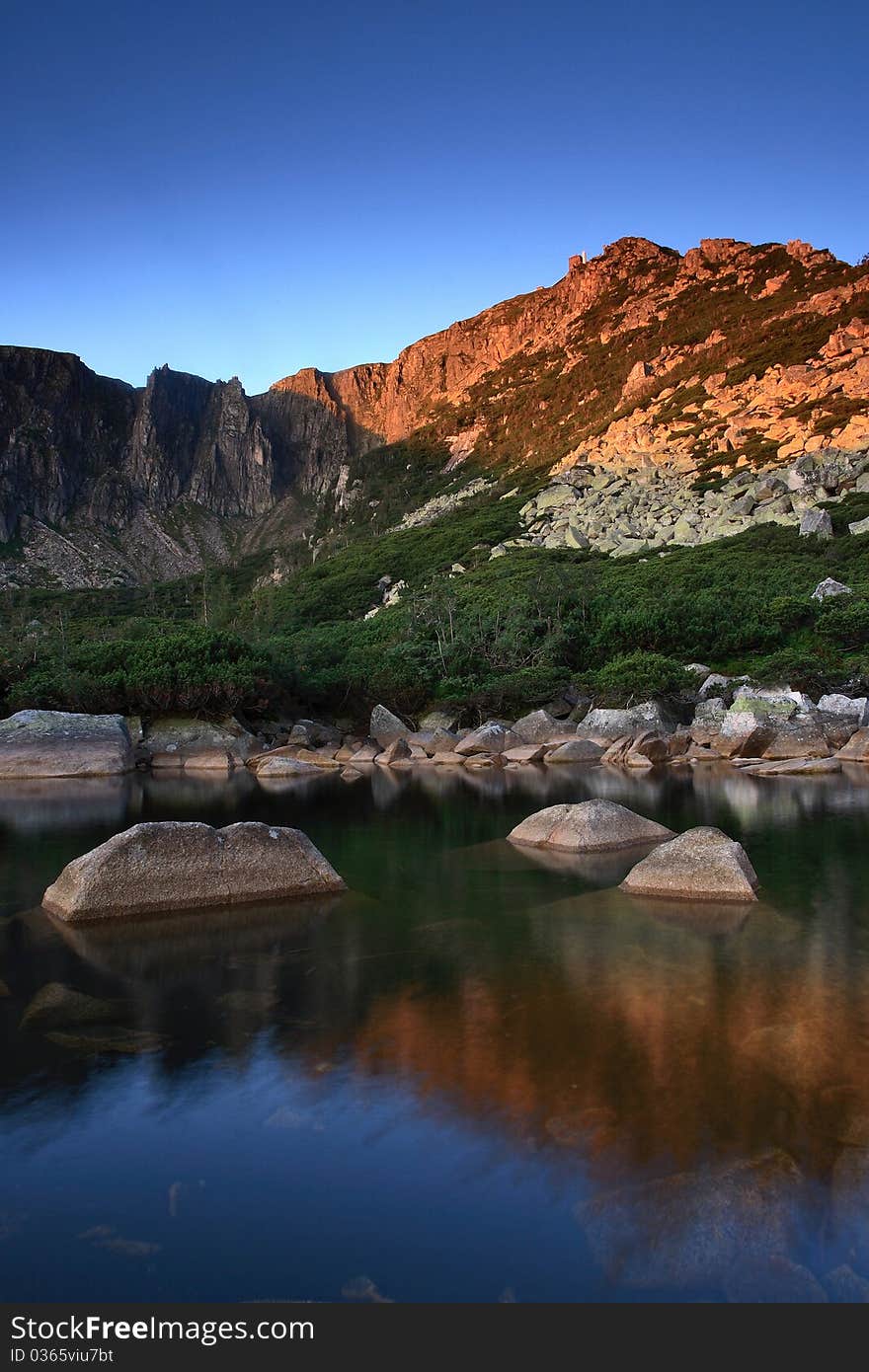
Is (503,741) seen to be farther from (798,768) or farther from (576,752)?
(798,768)

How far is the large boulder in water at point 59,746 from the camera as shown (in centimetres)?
3058

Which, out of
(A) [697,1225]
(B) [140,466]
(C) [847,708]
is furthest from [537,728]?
(B) [140,466]

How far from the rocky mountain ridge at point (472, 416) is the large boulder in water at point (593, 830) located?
185 ft

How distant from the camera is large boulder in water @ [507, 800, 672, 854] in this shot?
1586 cm

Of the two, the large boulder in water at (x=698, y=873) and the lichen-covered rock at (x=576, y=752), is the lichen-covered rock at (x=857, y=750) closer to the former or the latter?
the lichen-covered rock at (x=576, y=752)

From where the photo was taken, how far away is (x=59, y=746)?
102 ft

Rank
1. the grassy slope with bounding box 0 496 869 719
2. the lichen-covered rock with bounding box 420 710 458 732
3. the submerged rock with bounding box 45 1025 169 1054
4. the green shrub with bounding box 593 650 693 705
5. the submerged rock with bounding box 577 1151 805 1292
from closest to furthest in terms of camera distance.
Result: 1. the submerged rock with bounding box 577 1151 805 1292
2. the submerged rock with bounding box 45 1025 169 1054
3. the green shrub with bounding box 593 650 693 705
4. the grassy slope with bounding box 0 496 869 719
5. the lichen-covered rock with bounding box 420 710 458 732

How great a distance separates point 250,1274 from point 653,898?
885cm

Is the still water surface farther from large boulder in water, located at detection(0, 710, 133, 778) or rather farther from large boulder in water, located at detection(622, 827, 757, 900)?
large boulder in water, located at detection(0, 710, 133, 778)

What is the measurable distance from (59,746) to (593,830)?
21916 millimetres

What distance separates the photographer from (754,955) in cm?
1043

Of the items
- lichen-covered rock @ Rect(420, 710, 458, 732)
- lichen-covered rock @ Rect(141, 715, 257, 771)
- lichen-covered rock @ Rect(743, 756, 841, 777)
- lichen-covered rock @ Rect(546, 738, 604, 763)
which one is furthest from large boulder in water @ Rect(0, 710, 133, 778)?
lichen-covered rock @ Rect(743, 756, 841, 777)

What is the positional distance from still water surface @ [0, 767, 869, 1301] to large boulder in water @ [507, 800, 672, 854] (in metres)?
2.11

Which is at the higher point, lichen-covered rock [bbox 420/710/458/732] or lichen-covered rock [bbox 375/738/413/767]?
lichen-covered rock [bbox 420/710/458/732]
